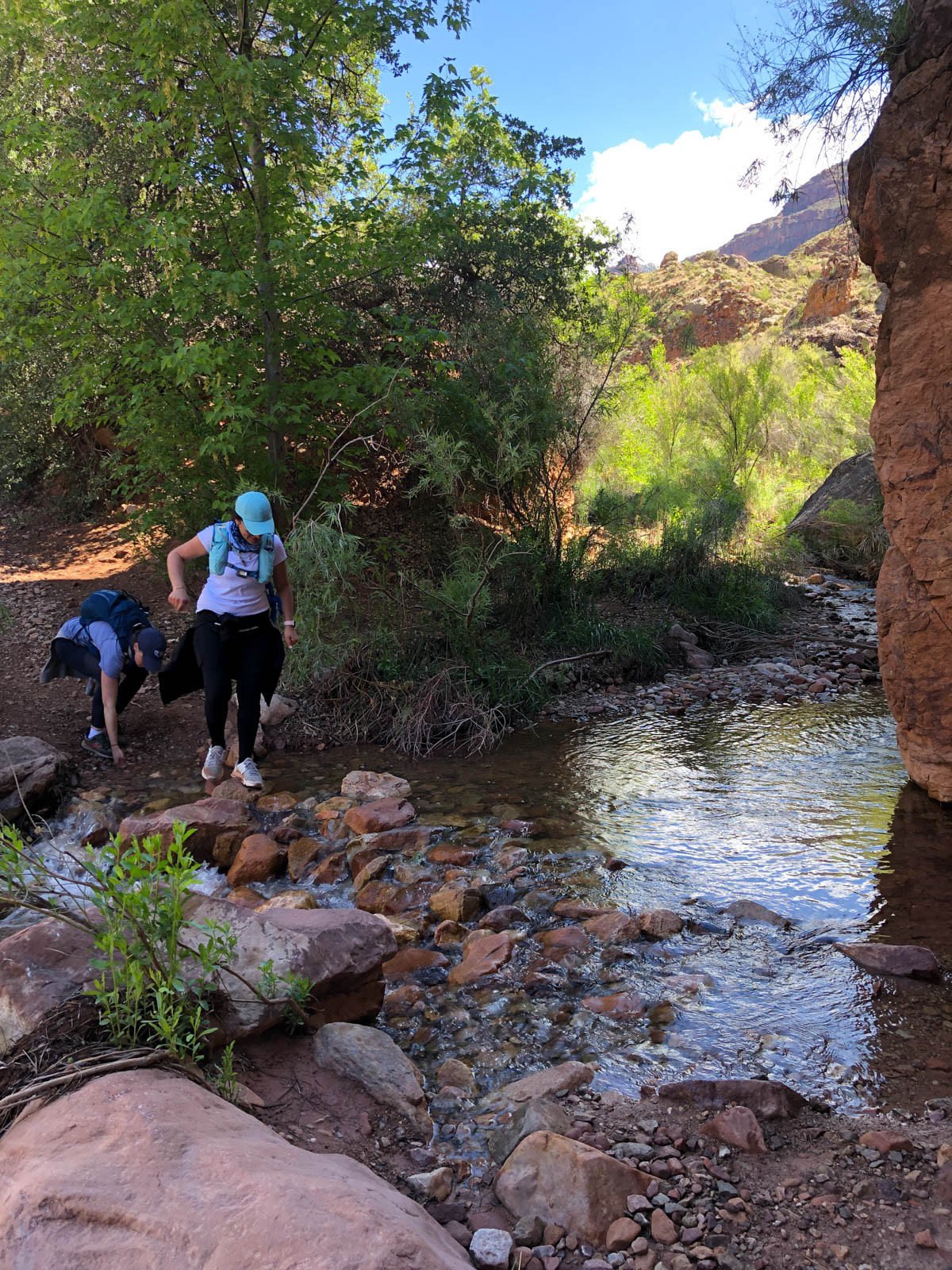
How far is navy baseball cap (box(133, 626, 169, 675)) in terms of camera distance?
20.6 ft

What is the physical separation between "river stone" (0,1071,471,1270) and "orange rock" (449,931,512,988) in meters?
1.62

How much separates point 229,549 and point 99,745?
96.4 inches

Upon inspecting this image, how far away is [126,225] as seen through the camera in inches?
284

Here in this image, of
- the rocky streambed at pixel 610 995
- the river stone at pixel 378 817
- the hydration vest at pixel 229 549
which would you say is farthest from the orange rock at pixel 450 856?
the hydration vest at pixel 229 549

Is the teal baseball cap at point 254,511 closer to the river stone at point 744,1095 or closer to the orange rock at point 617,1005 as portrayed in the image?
the orange rock at point 617,1005

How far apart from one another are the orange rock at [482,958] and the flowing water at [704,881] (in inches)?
1.9

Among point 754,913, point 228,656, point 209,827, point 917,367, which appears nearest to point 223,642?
point 228,656

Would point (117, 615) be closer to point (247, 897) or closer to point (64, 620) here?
point (247, 897)

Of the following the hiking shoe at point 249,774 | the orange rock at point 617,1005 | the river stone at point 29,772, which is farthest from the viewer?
the hiking shoe at point 249,774

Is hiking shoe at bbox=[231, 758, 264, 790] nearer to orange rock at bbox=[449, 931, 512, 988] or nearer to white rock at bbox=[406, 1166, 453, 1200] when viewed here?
orange rock at bbox=[449, 931, 512, 988]

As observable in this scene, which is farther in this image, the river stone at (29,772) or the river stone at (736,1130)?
the river stone at (29,772)

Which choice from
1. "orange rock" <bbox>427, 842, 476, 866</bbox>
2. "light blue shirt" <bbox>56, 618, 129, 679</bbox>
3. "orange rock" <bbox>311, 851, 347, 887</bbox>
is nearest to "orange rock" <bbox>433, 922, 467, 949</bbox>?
"orange rock" <bbox>427, 842, 476, 866</bbox>

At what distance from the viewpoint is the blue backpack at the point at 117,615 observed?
6445 millimetres

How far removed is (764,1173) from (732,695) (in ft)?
20.2
